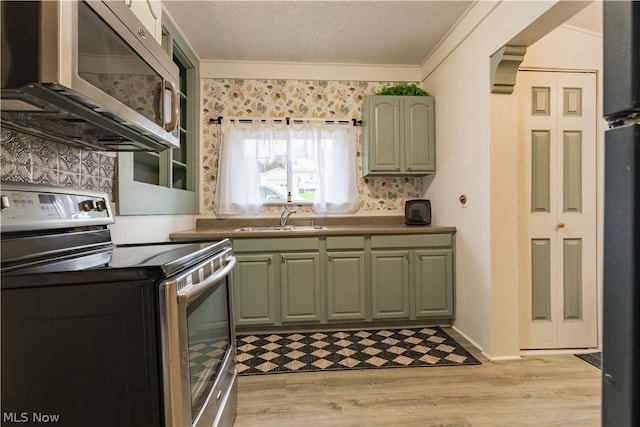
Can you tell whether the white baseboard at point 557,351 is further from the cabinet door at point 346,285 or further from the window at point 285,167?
the window at point 285,167

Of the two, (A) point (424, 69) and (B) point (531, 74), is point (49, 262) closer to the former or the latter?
(B) point (531, 74)

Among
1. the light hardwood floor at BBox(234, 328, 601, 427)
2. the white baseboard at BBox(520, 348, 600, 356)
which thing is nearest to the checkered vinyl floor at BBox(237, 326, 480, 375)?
the light hardwood floor at BBox(234, 328, 601, 427)

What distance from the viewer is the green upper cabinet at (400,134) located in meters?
3.03

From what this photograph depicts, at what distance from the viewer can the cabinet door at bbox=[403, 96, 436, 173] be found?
304 centimetres

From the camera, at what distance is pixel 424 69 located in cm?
323

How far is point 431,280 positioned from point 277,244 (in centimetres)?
131

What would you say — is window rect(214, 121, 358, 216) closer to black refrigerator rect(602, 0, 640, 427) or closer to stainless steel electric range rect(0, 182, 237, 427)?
stainless steel electric range rect(0, 182, 237, 427)

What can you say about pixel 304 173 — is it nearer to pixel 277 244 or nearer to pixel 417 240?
pixel 277 244

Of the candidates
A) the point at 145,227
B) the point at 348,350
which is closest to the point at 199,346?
the point at 145,227

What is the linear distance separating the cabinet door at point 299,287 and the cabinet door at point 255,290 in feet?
0.31

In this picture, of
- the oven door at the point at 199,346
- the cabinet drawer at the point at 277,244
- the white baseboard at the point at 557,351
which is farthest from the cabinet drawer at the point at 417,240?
the oven door at the point at 199,346

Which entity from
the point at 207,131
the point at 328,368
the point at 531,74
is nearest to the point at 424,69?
the point at 531,74

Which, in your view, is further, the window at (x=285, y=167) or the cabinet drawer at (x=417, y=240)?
the window at (x=285, y=167)

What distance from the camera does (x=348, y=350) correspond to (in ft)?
7.75
